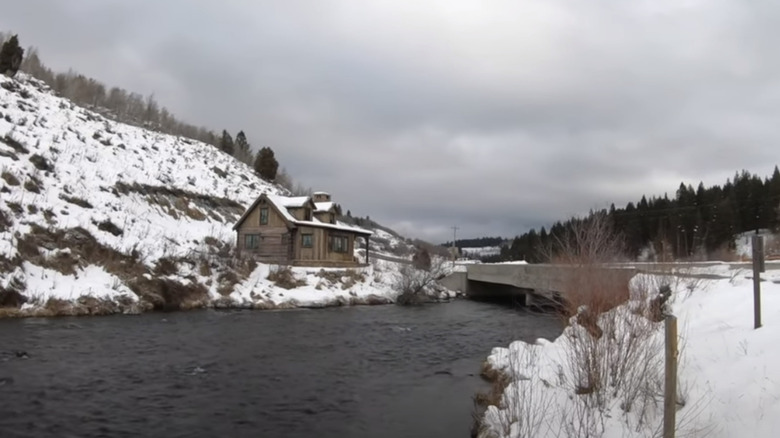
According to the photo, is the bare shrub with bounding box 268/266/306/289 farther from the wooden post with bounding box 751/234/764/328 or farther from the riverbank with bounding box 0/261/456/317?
the wooden post with bounding box 751/234/764/328

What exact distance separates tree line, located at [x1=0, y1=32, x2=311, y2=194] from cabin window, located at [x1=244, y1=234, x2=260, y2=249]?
4019 cm

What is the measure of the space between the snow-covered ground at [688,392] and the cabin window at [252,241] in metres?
36.1

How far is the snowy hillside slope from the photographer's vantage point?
25766mm

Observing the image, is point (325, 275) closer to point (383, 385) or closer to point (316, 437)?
point (383, 385)

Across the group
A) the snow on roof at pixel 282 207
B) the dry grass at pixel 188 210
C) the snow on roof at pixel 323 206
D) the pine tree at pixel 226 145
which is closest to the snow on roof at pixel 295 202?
the snow on roof at pixel 282 207

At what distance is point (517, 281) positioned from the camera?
37750mm

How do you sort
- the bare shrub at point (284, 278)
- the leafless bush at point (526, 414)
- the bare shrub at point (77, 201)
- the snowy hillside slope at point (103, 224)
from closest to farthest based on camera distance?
the leafless bush at point (526, 414) < the snowy hillside slope at point (103, 224) < the bare shrub at point (77, 201) < the bare shrub at point (284, 278)

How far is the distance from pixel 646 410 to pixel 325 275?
3300cm

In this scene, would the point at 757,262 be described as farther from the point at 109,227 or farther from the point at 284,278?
the point at 109,227

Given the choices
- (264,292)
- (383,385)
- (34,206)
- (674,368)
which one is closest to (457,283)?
(264,292)

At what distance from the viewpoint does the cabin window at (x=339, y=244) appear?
45719 millimetres

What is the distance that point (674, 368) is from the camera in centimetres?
577

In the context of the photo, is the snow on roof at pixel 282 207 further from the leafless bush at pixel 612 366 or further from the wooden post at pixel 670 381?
the wooden post at pixel 670 381

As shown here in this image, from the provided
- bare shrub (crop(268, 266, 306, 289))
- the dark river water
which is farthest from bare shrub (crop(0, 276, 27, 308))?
bare shrub (crop(268, 266, 306, 289))
